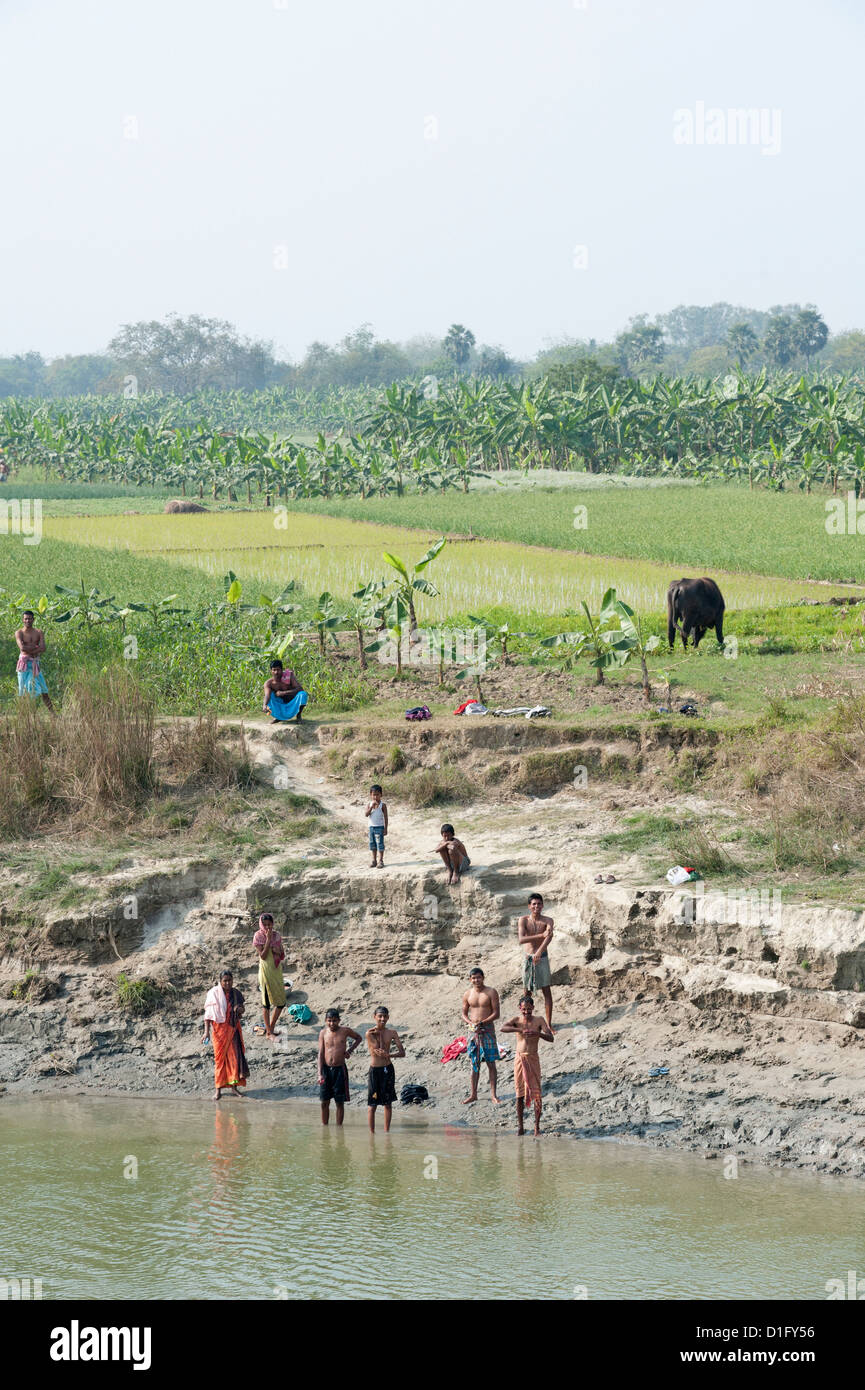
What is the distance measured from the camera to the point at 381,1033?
11.0m

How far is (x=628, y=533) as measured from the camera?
33.5m

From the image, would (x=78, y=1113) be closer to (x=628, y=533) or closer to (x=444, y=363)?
(x=628, y=533)

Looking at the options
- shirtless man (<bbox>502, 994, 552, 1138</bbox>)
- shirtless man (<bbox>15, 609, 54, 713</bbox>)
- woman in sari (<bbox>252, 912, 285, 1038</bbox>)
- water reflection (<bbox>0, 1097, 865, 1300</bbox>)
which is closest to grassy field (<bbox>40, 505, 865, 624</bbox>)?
shirtless man (<bbox>15, 609, 54, 713</bbox>)

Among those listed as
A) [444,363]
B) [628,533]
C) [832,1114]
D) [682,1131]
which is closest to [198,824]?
[682,1131]

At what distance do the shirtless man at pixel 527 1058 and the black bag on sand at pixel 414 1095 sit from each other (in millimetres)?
913

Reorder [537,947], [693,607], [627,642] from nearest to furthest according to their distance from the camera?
[537,947] → [627,642] → [693,607]

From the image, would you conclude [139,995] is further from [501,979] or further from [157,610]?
[157,610]

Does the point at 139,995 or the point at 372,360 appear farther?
the point at 372,360

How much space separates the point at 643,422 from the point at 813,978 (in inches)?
1767

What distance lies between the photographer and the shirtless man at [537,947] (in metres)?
11.7

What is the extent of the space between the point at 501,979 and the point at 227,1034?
2.35m

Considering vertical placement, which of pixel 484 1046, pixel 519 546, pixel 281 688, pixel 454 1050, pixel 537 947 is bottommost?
pixel 454 1050
